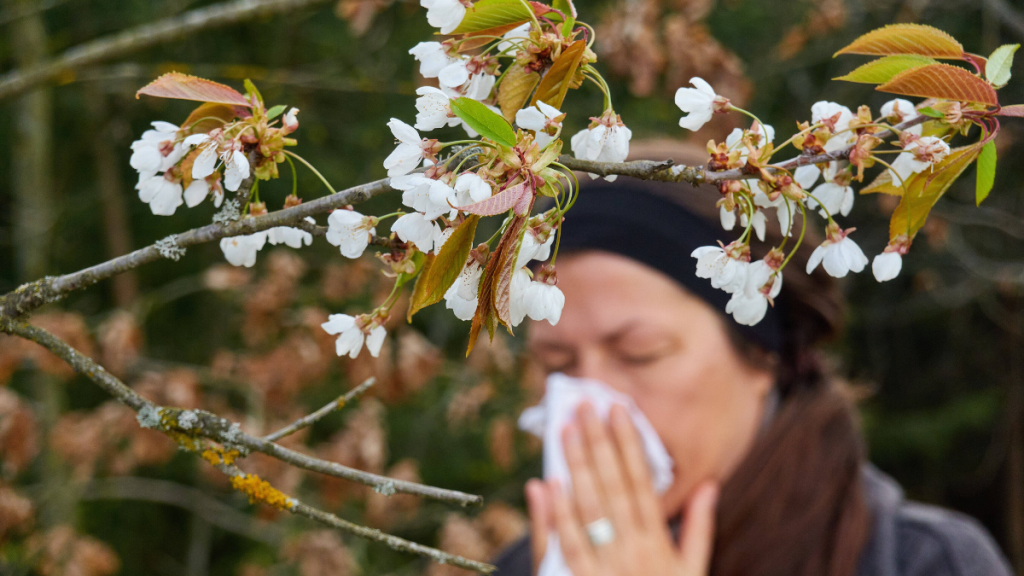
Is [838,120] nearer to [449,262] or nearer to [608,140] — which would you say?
[608,140]

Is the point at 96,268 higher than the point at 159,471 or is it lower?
higher

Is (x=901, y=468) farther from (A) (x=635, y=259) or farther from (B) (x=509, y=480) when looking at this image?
(A) (x=635, y=259)

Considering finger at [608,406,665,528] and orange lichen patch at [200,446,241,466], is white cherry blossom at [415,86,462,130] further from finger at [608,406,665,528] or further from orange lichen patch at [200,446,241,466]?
finger at [608,406,665,528]

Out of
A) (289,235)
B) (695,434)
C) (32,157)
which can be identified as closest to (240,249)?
(289,235)

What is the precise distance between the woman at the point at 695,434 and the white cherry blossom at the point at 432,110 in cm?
111

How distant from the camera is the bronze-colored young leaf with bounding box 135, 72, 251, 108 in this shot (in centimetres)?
40

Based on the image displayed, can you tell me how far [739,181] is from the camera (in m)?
0.38

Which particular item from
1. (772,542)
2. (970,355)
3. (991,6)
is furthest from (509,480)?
(970,355)

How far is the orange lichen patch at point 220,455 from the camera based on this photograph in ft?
1.38

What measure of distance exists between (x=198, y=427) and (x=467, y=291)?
203mm

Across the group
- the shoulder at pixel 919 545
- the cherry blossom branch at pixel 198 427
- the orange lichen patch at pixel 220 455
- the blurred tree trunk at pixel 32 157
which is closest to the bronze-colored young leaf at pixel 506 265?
the cherry blossom branch at pixel 198 427

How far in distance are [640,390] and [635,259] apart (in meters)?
0.29

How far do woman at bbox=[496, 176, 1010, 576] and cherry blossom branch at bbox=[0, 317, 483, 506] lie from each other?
1.04 metres

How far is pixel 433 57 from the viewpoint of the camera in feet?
1.36
